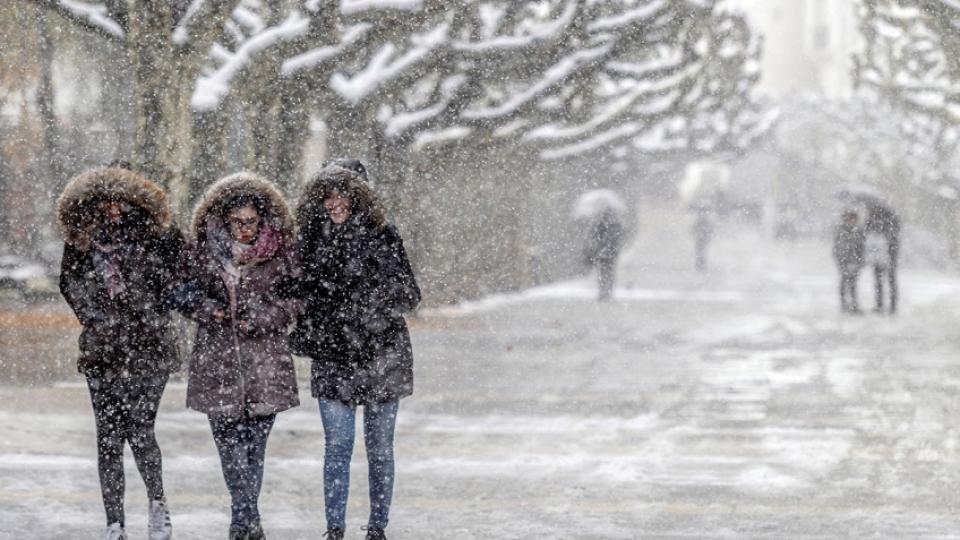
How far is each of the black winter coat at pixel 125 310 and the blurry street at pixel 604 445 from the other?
94cm

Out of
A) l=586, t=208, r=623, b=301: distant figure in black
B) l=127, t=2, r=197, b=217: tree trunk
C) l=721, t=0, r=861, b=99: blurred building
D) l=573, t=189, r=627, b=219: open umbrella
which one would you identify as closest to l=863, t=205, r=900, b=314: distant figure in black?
l=586, t=208, r=623, b=301: distant figure in black

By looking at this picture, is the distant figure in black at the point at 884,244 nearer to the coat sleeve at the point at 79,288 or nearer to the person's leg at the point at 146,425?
the person's leg at the point at 146,425

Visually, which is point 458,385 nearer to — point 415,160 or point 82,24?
point 82,24

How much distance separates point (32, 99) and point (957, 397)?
14.7 metres

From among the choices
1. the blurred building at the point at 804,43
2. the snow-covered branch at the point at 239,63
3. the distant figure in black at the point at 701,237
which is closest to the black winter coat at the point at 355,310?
the snow-covered branch at the point at 239,63

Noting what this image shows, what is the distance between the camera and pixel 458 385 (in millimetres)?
12383

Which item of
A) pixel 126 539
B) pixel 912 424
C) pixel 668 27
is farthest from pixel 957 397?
pixel 668 27

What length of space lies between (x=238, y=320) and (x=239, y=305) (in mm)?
57

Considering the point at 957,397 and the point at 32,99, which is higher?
the point at 32,99

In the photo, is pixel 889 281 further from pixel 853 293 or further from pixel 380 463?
pixel 380 463

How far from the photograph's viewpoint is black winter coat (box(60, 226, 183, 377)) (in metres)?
6.06

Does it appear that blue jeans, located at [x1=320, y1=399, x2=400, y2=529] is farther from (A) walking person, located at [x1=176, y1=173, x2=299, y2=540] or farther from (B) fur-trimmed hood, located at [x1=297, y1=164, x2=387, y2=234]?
(B) fur-trimmed hood, located at [x1=297, y1=164, x2=387, y2=234]

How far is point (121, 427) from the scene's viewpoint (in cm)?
614

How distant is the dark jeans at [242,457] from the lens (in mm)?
6086
